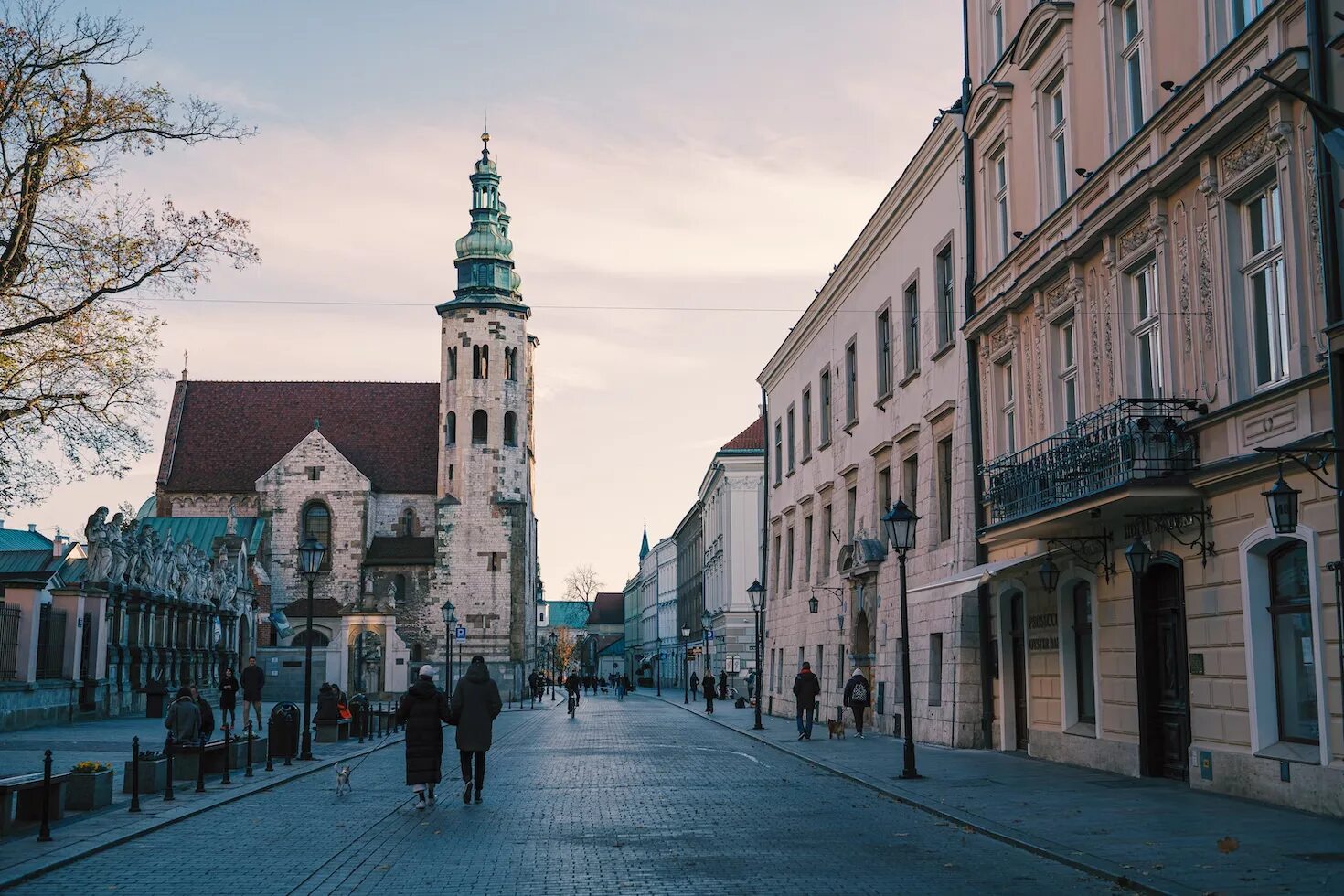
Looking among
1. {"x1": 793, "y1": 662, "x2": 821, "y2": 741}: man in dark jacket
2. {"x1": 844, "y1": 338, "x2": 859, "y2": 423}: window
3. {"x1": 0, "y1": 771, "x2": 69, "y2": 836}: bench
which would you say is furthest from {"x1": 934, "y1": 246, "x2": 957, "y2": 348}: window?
{"x1": 0, "y1": 771, "x2": 69, "y2": 836}: bench

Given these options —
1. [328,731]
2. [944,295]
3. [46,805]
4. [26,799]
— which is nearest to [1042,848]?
[46,805]

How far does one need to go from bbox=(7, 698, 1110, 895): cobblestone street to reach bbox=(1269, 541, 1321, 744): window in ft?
12.0

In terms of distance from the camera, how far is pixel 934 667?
2683cm

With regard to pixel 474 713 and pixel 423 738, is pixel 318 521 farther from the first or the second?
pixel 423 738

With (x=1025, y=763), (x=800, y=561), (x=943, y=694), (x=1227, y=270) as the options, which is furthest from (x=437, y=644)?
(x=1227, y=270)

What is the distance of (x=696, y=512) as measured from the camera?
84312mm

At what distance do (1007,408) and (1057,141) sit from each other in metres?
4.52

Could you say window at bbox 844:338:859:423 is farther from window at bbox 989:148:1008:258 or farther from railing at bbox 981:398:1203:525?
railing at bbox 981:398:1203:525

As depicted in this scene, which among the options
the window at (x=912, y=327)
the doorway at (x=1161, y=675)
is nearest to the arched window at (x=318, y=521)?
the window at (x=912, y=327)

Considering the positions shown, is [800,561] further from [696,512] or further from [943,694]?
[696,512]

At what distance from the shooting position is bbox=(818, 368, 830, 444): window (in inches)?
1512

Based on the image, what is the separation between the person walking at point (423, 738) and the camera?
16297mm

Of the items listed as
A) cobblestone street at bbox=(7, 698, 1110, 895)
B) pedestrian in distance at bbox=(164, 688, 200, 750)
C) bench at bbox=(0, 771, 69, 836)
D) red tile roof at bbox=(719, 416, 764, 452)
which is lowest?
cobblestone street at bbox=(7, 698, 1110, 895)

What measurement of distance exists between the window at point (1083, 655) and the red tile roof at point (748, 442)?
45.9 metres
